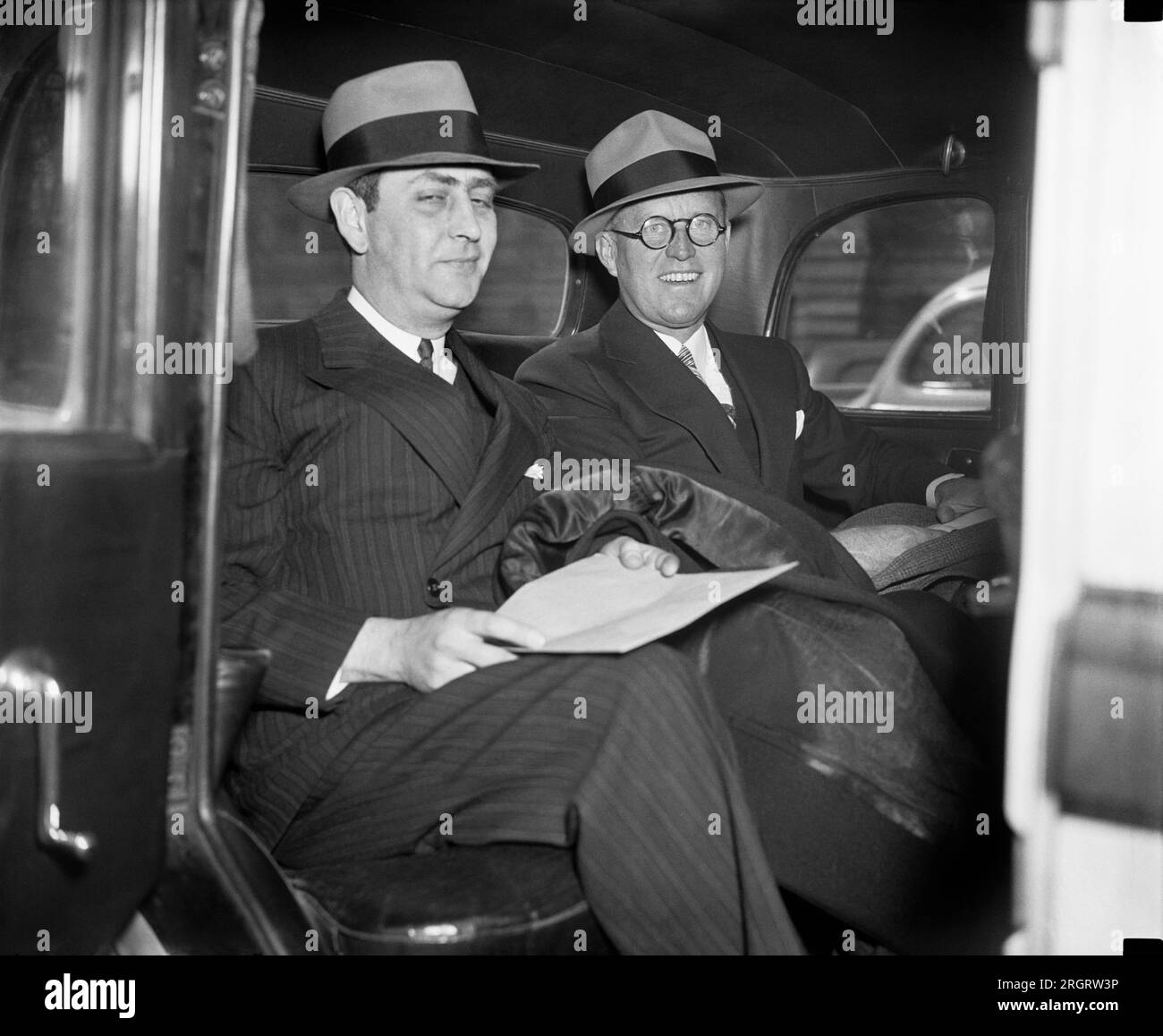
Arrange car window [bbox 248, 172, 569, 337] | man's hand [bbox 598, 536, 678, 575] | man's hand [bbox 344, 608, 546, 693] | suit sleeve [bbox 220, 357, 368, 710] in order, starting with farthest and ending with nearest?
car window [bbox 248, 172, 569, 337]
man's hand [bbox 598, 536, 678, 575]
suit sleeve [bbox 220, 357, 368, 710]
man's hand [bbox 344, 608, 546, 693]

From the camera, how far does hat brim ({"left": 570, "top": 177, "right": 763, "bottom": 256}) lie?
272cm

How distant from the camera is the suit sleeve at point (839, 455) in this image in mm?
2982

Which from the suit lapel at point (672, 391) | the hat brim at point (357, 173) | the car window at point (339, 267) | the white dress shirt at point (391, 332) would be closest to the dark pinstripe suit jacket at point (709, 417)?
the suit lapel at point (672, 391)

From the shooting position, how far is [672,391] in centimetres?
274

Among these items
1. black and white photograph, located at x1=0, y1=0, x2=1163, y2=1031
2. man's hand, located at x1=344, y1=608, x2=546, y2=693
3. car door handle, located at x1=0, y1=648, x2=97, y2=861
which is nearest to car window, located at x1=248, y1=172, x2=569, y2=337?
black and white photograph, located at x1=0, y1=0, x2=1163, y2=1031

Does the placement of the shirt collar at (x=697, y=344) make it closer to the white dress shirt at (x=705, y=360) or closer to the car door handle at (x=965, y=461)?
the white dress shirt at (x=705, y=360)

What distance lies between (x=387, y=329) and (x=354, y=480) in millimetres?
322

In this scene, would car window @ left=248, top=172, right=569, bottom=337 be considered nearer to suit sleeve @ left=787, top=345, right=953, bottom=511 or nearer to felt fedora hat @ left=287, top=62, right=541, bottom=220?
felt fedora hat @ left=287, top=62, right=541, bottom=220

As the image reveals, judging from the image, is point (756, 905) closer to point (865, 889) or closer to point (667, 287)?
point (865, 889)

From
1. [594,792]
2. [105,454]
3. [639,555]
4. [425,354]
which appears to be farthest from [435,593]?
[105,454]

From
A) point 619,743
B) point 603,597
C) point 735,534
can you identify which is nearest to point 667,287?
point 735,534

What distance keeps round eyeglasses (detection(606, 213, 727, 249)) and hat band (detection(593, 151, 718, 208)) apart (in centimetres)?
11
